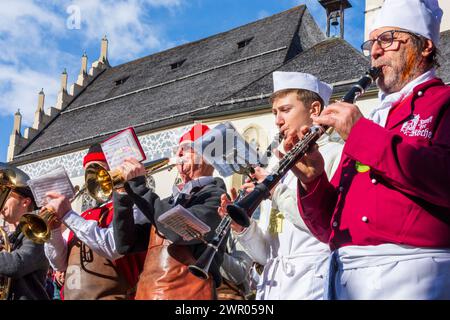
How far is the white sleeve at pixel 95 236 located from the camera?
512 centimetres

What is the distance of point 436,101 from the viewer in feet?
9.80

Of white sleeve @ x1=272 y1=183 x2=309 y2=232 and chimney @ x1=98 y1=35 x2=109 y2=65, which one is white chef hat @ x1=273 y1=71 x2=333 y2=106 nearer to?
white sleeve @ x1=272 y1=183 x2=309 y2=232

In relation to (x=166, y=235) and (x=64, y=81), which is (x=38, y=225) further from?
(x=64, y=81)

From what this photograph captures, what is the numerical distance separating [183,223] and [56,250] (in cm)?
195

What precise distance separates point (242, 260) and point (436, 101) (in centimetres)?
428

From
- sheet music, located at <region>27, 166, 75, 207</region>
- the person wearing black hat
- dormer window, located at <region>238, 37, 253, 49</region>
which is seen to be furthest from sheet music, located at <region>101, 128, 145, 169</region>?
dormer window, located at <region>238, 37, 253, 49</region>

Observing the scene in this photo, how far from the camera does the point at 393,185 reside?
9.25 ft

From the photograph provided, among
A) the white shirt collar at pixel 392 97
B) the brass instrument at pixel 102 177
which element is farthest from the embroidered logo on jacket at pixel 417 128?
the brass instrument at pixel 102 177

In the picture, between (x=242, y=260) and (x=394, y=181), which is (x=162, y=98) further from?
(x=394, y=181)

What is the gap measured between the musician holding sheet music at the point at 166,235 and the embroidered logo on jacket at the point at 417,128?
1591 millimetres

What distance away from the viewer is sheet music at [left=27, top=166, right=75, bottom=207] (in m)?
5.50

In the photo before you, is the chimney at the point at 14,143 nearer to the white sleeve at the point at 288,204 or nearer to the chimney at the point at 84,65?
the chimney at the point at 84,65

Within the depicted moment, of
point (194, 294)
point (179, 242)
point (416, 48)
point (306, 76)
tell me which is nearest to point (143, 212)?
point (179, 242)

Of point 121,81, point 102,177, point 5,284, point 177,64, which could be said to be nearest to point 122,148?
point 102,177
